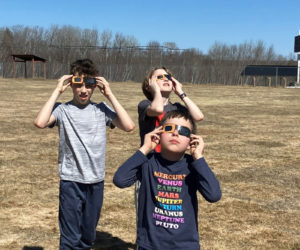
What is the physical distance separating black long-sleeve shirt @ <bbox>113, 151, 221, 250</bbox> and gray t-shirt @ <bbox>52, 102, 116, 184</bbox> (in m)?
0.81

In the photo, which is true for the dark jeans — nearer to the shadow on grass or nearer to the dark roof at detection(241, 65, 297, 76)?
the shadow on grass

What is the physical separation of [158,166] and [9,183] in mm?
4424

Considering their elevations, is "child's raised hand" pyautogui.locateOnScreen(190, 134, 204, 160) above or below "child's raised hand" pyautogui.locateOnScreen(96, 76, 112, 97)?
below

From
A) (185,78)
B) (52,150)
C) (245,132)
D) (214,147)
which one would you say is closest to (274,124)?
(245,132)

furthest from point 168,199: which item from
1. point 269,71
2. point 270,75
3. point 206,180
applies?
point 269,71

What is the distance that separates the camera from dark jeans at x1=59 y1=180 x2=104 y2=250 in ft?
10.7

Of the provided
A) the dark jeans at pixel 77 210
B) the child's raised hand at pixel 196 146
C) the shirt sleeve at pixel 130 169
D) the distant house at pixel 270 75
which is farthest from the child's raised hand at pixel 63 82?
the distant house at pixel 270 75

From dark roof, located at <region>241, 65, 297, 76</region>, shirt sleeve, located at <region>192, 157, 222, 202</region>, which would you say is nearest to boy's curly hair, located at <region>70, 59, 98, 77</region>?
shirt sleeve, located at <region>192, 157, 222, 202</region>

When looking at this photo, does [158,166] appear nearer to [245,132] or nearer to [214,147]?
[214,147]

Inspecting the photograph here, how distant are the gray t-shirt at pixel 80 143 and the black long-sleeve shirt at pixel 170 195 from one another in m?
0.81

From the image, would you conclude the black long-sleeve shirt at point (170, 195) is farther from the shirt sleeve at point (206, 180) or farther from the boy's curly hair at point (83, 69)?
the boy's curly hair at point (83, 69)

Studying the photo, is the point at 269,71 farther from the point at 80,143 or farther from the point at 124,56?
the point at 80,143

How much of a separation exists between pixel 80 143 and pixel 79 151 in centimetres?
7

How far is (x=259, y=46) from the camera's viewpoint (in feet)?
237
